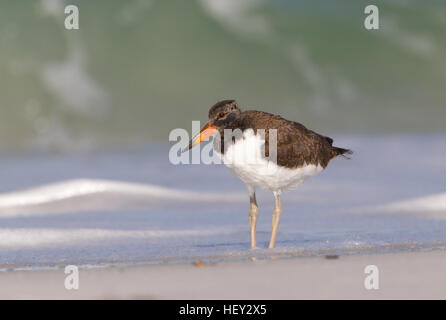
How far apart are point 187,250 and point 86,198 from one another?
502 cm

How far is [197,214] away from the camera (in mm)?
12383

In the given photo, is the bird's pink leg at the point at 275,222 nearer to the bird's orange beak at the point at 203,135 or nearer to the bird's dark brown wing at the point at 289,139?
the bird's dark brown wing at the point at 289,139

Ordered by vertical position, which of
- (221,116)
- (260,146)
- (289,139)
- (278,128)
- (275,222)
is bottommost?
(275,222)

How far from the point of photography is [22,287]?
24.0ft

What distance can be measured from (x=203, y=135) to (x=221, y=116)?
0.33m

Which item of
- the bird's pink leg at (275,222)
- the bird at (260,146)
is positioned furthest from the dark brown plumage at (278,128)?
the bird's pink leg at (275,222)

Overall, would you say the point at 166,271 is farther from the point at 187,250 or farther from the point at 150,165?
the point at 150,165

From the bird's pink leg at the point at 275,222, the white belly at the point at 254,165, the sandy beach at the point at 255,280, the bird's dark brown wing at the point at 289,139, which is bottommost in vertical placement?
the sandy beach at the point at 255,280

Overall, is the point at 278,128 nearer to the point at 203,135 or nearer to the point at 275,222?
the point at 203,135

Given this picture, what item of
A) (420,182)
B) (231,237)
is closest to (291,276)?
(231,237)

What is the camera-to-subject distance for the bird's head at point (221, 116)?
9.03m

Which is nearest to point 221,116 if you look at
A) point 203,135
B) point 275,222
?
point 203,135

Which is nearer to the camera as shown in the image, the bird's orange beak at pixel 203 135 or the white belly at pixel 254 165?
the white belly at pixel 254 165
